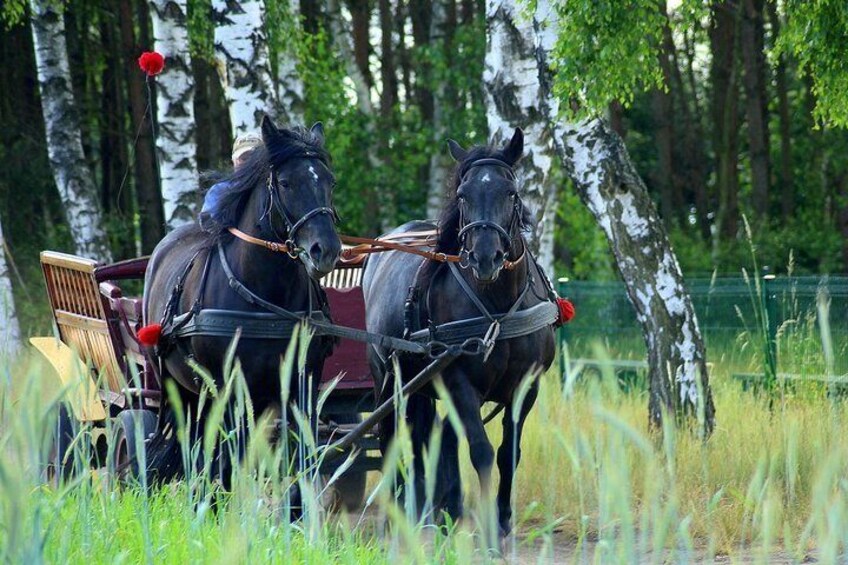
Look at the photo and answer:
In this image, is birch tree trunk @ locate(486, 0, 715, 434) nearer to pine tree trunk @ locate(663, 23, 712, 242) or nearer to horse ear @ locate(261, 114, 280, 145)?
horse ear @ locate(261, 114, 280, 145)

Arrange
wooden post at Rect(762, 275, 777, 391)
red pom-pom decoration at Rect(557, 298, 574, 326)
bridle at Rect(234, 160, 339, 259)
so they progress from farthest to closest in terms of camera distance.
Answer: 1. wooden post at Rect(762, 275, 777, 391)
2. red pom-pom decoration at Rect(557, 298, 574, 326)
3. bridle at Rect(234, 160, 339, 259)

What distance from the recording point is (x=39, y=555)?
261 cm

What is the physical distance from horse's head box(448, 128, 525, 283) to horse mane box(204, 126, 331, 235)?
674mm

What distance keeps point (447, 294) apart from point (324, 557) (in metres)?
2.61

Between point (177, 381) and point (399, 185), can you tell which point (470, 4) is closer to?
point (399, 185)

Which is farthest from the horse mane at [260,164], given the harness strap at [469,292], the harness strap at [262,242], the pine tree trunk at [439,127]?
the pine tree trunk at [439,127]

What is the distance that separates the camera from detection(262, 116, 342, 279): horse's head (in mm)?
6023

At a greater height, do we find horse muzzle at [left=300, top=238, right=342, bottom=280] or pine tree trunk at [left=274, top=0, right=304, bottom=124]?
pine tree trunk at [left=274, top=0, right=304, bottom=124]

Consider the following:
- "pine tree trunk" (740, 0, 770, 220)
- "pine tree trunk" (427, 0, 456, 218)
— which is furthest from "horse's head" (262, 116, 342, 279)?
"pine tree trunk" (740, 0, 770, 220)

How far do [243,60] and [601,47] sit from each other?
12.0 ft

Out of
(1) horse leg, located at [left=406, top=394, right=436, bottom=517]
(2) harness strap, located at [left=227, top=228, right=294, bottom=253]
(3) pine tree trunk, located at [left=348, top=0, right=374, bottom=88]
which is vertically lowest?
(1) horse leg, located at [left=406, top=394, right=436, bottom=517]

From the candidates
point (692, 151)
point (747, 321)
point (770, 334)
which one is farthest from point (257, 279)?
point (692, 151)

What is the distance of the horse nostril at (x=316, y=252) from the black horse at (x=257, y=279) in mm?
60

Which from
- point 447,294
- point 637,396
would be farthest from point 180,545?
point 637,396
